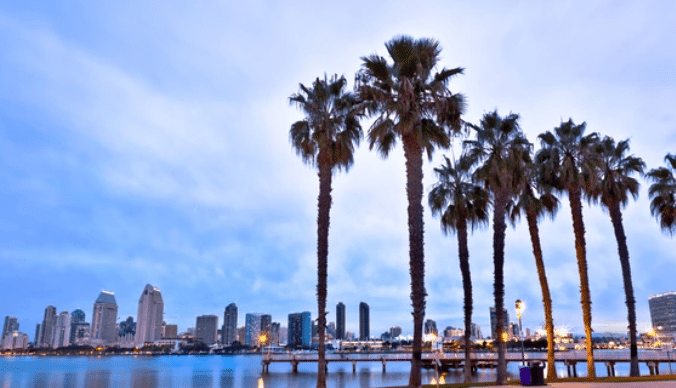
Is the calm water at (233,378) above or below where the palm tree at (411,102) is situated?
below

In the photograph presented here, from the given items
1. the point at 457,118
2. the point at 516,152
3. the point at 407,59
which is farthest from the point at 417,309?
the point at 516,152

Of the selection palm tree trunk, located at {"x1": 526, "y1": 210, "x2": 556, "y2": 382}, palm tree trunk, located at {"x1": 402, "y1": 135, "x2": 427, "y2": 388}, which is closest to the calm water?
palm tree trunk, located at {"x1": 526, "y1": 210, "x2": 556, "y2": 382}

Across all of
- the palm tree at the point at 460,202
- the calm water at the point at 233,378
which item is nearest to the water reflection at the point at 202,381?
the calm water at the point at 233,378

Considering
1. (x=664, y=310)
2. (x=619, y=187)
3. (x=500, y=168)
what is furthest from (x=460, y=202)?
(x=664, y=310)

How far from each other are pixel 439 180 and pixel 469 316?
835 cm

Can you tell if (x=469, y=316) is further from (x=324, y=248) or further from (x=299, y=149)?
(x=299, y=149)

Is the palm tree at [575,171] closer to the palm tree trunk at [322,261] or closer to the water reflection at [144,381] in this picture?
the palm tree trunk at [322,261]

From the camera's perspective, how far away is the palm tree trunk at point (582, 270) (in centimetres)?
3027

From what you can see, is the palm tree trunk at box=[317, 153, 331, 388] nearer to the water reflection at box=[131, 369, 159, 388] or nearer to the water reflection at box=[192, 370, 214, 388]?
the water reflection at box=[192, 370, 214, 388]

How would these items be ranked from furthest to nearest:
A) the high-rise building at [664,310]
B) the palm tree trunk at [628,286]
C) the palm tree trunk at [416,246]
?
the high-rise building at [664,310] → the palm tree trunk at [628,286] → the palm tree trunk at [416,246]

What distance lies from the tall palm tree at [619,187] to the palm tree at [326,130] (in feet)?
55.2

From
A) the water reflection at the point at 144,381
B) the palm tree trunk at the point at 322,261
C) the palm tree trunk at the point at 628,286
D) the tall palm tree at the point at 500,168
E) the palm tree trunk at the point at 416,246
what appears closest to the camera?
the palm tree trunk at the point at 416,246

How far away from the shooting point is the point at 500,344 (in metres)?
27.8

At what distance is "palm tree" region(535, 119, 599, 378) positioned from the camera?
3067cm
